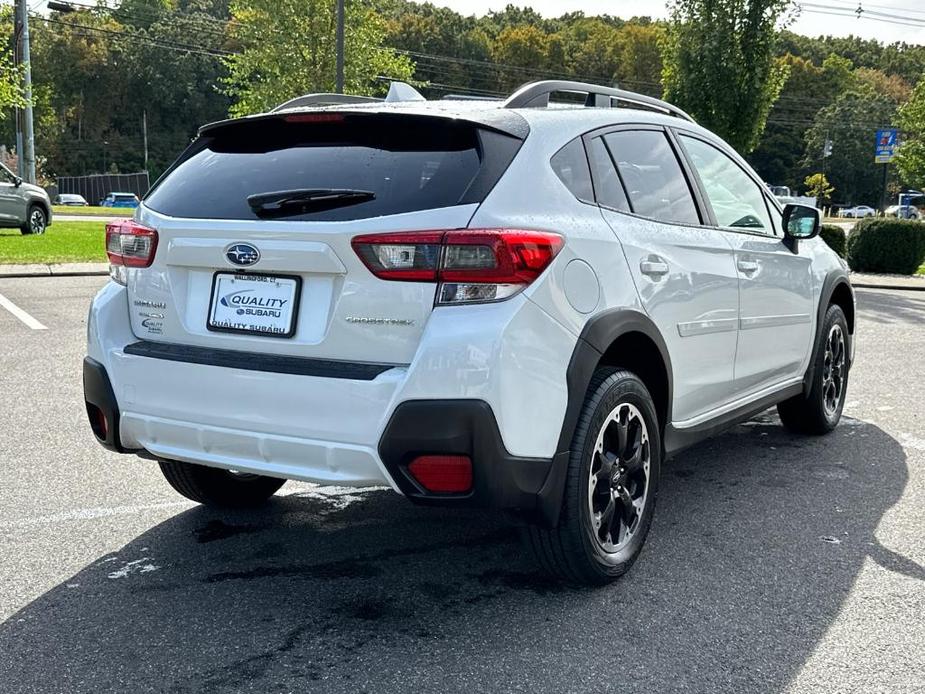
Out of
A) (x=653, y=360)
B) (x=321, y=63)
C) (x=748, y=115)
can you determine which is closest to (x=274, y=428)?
(x=653, y=360)

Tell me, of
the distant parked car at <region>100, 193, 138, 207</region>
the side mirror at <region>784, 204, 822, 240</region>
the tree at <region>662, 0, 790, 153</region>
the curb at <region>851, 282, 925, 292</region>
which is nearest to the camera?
the side mirror at <region>784, 204, 822, 240</region>

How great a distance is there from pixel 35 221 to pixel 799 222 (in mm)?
21816

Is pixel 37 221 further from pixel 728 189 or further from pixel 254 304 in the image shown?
pixel 254 304

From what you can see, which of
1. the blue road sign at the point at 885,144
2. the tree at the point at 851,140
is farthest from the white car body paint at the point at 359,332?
the tree at the point at 851,140

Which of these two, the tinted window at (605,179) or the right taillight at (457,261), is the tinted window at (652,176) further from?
the right taillight at (457,261)

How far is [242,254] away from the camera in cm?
311

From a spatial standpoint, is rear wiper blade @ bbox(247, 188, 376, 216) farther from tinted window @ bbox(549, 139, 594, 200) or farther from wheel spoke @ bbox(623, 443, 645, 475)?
wheel spoke @ bbox(623, 443, 645, 475)

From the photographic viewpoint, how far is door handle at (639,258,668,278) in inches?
140

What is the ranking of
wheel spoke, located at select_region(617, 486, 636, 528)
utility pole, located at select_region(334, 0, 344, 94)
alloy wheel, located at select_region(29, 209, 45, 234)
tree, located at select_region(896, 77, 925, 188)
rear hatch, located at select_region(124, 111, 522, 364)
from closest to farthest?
rear hatch, located at select_region(124, 111, 522, 364), wheel spoke, located at select_region(617, 486, 636, 528), alloy wheel, located at select_region(29, 209, 45, 234), utility pole, located at select_region(334, 0, 344, 94), tree, located at select_region(896, 77, 925, 188)

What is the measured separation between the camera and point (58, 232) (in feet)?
79.6

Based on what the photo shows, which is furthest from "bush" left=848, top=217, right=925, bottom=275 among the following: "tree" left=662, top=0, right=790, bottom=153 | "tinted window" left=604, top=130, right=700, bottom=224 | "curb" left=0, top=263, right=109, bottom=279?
"tinted window" left=604, top=130, right=700, bottom=224

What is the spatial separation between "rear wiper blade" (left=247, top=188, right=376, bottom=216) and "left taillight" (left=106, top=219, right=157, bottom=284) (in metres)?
0.43

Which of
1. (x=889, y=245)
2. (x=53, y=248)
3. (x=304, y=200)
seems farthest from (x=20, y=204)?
(x=304, y=200)

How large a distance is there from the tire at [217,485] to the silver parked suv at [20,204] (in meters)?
19.8
